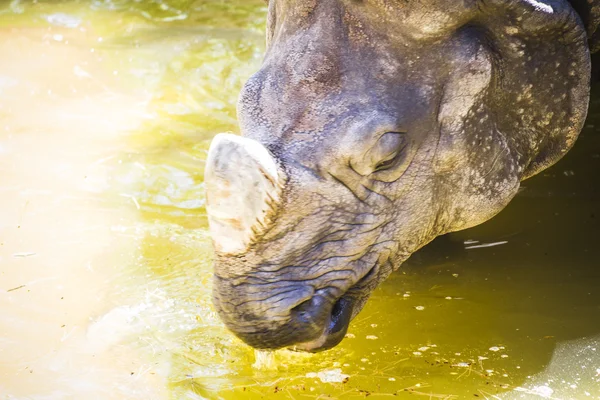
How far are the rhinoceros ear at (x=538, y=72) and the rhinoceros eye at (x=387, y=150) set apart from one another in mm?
455

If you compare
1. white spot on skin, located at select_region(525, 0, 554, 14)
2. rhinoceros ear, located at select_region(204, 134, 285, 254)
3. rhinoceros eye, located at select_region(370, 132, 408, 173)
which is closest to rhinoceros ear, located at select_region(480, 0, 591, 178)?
white spot on skin, located at select_region(525, 0, 554, 14)

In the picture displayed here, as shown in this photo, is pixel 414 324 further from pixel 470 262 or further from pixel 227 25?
pixel 227 25

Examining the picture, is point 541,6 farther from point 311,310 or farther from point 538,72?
point 311,310

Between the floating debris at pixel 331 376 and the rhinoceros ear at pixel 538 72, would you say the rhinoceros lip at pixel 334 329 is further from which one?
the rhinoceros ear at pixel 538 72

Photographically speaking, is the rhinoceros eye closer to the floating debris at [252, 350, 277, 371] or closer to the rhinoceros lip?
the rhinoceros lip

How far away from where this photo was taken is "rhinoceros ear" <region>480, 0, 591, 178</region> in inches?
128

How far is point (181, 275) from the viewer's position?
168 inches

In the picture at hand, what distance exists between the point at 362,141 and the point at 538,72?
32.4 inches

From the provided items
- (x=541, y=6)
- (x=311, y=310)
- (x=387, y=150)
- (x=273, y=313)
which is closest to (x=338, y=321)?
(x=311, y=310)

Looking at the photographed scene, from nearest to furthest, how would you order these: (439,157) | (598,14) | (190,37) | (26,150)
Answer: (439,157), (598,14), (26,150), (190,37)

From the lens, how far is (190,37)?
23.4ft

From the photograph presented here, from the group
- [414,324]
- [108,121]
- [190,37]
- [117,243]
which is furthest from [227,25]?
[414,324]

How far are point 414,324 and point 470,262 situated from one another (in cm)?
73

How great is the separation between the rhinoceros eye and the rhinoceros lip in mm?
497
